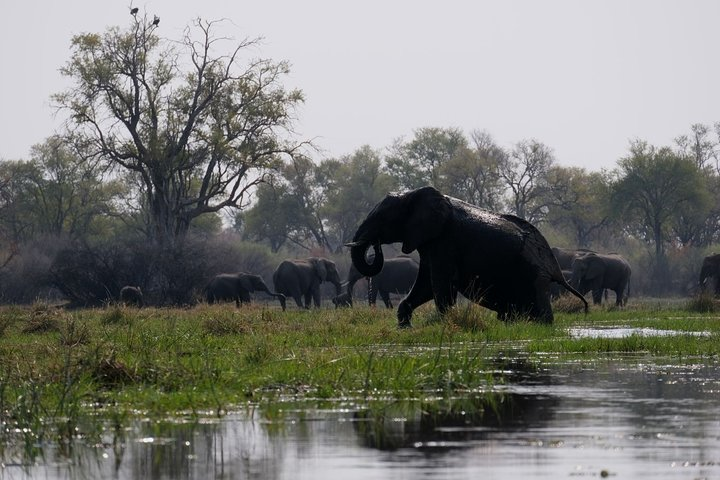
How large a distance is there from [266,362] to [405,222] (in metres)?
7.82

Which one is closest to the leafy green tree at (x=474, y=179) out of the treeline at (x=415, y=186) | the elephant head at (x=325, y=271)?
the treeline at (x=415, y=186)

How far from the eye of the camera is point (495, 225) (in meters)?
21.9

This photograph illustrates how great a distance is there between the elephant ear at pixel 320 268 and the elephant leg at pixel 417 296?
31861 millimetres

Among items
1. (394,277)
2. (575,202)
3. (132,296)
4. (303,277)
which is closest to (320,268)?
(303,277)

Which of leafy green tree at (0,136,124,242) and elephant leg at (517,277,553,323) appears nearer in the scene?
elephant leg at (517,277,553,323)

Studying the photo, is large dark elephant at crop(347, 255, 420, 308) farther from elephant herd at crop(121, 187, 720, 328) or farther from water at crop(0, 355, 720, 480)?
water at crop(0, 355, 720, 480)

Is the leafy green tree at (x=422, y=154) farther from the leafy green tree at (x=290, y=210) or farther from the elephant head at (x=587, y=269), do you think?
the elephant head at (x=587, y=269)

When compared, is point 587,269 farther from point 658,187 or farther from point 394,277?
point 658,187

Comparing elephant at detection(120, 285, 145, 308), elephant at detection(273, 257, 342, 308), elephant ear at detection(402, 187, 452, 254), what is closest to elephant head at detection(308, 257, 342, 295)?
elephant at detection(273, 257, 342, 308)

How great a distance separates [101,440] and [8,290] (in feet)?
170

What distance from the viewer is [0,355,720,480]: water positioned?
8.35 m

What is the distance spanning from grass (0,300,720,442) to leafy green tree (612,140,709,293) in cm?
6585

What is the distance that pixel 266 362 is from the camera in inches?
565

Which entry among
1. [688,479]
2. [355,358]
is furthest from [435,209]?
[688,479]
